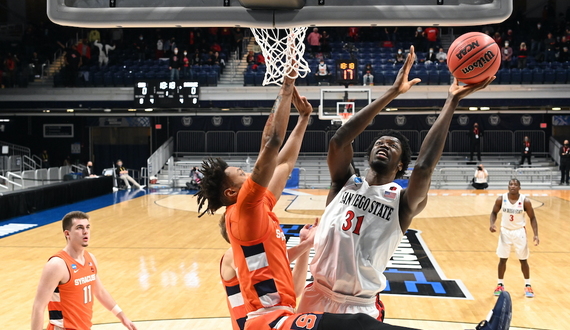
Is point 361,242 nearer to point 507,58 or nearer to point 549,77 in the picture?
point 549,77

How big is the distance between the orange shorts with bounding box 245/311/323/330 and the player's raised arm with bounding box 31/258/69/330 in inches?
70.8

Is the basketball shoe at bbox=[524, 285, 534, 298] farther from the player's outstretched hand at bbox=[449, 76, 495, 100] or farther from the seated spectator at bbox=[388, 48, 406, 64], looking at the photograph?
the seated spectator at bbox=[388, 48, 406, 64]

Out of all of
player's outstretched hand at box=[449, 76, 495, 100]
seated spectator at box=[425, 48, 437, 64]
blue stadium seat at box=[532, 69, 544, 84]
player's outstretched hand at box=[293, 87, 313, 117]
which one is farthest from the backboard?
blue stadium seat at box=[532, 69, 544, 84]

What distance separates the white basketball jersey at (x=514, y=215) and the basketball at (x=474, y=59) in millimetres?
5188

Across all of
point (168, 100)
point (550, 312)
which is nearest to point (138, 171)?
point (168, 100)

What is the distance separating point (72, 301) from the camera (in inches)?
164

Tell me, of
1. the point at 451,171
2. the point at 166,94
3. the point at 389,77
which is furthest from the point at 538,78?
the point at 166,94

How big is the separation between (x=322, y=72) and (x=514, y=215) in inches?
592

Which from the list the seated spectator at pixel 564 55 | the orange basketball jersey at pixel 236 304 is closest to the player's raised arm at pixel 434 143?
the orange basketball jersey at pixel 236 304

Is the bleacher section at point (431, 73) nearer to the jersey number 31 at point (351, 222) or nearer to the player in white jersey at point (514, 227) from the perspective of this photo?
the player in white jersey at point (514, 227)

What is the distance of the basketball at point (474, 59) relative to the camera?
3.06 m

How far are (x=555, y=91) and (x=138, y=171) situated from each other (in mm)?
19372

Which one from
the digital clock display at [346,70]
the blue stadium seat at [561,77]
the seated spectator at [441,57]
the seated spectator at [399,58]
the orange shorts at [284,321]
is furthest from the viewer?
the seated spectator at [441,57]

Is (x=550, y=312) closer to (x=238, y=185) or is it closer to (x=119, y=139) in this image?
(x=238, y=185)
